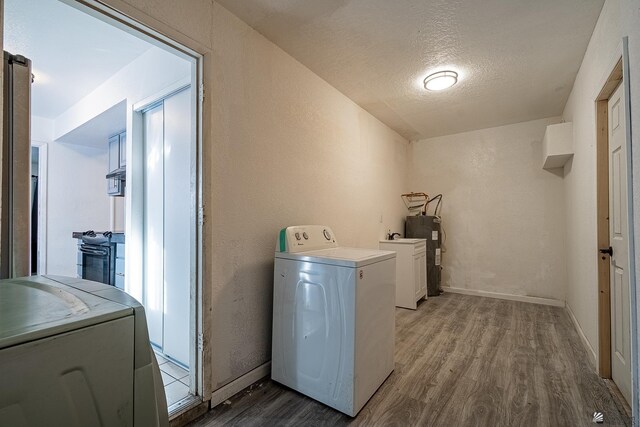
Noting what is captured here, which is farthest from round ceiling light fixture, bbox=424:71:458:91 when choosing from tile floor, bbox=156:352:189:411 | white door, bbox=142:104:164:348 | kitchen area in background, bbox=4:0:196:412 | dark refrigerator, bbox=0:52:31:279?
tile floor, bbox=156:352:189:411

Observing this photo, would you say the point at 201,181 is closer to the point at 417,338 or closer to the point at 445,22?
the point at 445,22

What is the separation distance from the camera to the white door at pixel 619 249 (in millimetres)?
1688

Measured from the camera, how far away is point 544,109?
345cm

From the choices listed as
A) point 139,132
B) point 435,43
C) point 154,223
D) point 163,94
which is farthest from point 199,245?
point 435,43

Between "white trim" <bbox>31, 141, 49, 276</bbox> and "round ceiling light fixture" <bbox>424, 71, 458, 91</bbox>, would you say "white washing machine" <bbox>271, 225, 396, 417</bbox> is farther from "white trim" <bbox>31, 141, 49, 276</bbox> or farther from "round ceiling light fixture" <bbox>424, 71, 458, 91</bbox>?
"white trim" <bbox>31, 141, 49, 276</bbox>

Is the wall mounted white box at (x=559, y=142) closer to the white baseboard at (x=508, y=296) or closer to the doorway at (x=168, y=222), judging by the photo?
the white baseboard at (x=508, y=296)

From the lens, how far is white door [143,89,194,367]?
2.07 meters

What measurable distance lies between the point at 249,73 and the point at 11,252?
1584 millimetres

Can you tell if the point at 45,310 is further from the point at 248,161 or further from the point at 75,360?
the point at 248,161

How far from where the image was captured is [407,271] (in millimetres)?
3564

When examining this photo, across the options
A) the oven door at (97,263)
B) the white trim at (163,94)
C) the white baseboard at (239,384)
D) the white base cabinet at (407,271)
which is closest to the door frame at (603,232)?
the white base cabinet at (407,271)

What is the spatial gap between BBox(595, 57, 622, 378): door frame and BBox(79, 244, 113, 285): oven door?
416 centimetres

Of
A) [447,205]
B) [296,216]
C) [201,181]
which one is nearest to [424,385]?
[296,216]

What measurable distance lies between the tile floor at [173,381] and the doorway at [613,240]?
2.68m
